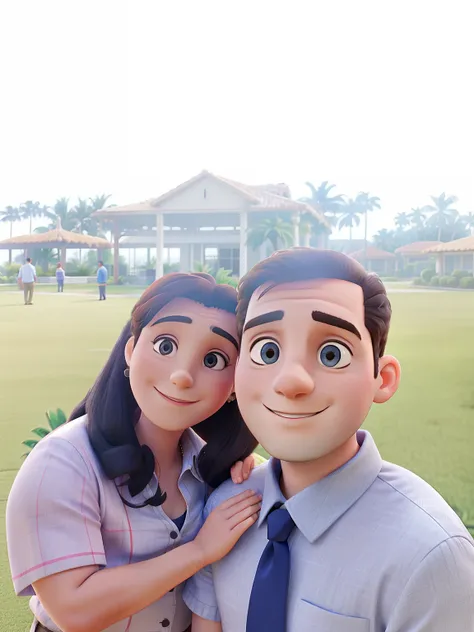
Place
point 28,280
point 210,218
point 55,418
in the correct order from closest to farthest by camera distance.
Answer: point 55,418 → point 28,280 → point 210,218

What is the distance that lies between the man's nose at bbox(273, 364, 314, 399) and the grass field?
21cm

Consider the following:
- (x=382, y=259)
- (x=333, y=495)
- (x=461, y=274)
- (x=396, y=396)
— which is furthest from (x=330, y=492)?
(x=382, y=259)

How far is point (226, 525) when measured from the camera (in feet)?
3.02

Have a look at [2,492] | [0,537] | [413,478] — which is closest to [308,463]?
[413,478]

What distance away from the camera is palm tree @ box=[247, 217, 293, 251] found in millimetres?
12984

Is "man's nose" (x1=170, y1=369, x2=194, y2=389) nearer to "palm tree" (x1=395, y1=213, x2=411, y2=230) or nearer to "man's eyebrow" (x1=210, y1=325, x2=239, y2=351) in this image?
"man's eyebrow" (x1=210, y1=325, x2=239, y2=351)

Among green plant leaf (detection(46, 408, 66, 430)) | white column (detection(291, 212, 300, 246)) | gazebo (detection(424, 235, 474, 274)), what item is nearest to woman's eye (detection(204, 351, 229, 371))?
green plant leaf (detection(46, 408, 66, 430))

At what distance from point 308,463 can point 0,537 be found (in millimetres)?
1577

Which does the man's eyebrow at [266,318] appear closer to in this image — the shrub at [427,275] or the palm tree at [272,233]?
the palm tree at [272,233]

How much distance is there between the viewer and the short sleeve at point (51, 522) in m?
0.91

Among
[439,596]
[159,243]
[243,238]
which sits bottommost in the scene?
[439,596]

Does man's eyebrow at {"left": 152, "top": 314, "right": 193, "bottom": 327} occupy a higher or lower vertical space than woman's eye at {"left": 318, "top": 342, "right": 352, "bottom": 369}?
higher

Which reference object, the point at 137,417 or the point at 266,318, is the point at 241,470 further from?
the point at 266,318

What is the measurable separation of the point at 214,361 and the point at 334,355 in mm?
228
